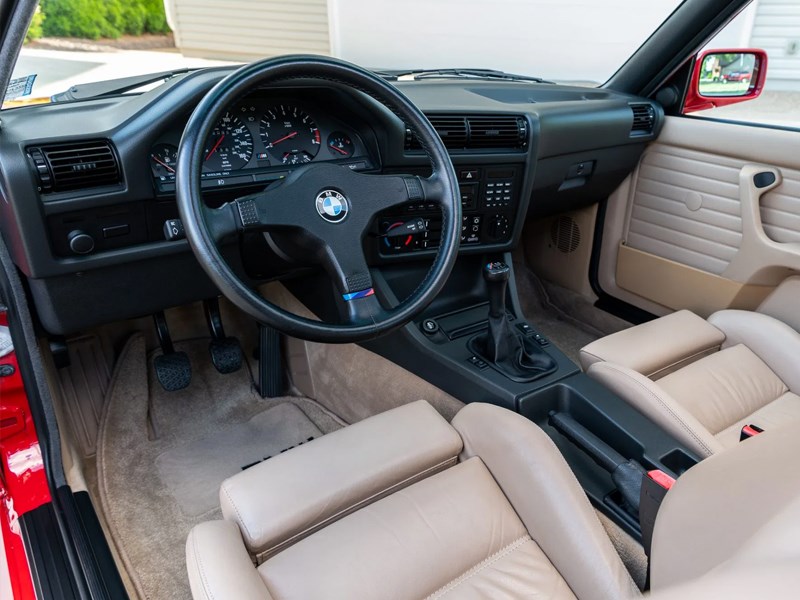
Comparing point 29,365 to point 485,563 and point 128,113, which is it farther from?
point 485,563

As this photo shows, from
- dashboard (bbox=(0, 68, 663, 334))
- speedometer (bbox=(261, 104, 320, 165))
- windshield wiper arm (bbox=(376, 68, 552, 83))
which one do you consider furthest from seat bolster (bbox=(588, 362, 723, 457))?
windshield wiper arm (bbox=(376, 68, 552, 83))

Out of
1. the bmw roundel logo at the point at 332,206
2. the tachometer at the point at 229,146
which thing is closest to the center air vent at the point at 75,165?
the tachometer at the point at 229,146

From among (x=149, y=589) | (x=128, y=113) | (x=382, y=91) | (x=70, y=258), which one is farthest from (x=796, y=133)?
(x=149, y=589)

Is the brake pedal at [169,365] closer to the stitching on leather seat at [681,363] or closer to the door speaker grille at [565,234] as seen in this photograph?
the stitching on leather seat at [681,363]

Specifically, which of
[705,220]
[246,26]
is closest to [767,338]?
A: [705,220]

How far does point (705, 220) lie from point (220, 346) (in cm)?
175

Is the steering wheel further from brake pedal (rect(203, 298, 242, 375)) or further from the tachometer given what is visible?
brake pedal (rect(203, 298, 242, 375))

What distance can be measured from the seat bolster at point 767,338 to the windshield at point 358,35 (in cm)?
108

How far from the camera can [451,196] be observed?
1344 mm

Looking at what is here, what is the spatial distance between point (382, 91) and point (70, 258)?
769 mm

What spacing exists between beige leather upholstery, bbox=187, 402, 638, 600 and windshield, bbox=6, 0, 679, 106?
1.18 metres

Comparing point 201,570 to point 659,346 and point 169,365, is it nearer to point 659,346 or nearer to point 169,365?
point 169,365

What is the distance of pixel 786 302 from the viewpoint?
1.99 metres

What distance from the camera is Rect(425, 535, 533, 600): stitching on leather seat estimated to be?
105 centimetres
